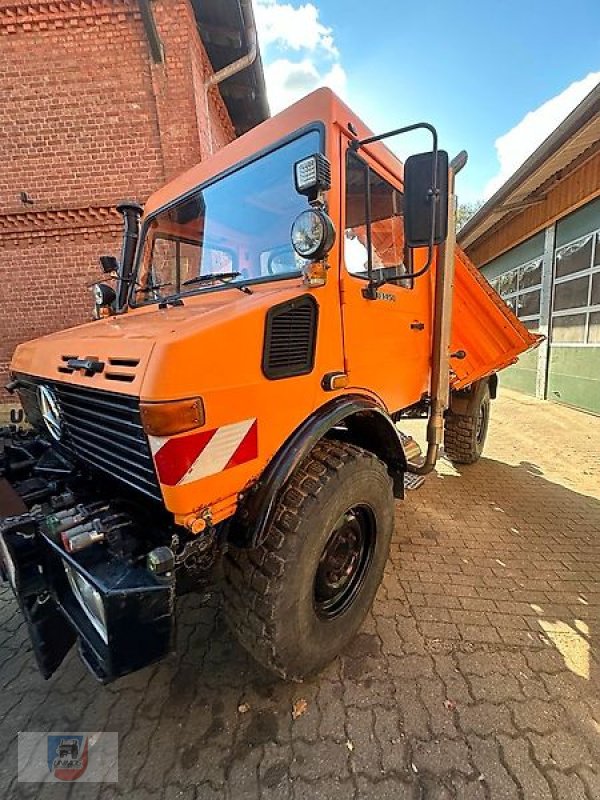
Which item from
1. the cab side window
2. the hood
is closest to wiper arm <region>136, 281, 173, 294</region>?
the hood

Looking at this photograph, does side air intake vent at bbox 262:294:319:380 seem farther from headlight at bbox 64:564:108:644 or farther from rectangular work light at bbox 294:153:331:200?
headlight at bbox 64:564:108:644

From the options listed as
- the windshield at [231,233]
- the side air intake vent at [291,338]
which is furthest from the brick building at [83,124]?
the side air intake vent at [291,338]

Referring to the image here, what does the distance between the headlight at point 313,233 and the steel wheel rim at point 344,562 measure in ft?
4.03

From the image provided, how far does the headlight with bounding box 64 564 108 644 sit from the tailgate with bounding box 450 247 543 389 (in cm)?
335

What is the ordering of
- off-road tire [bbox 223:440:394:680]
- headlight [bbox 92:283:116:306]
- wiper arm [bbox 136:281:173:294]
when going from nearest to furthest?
off-road tire [bbox 223:440:394:680] < wiper arm [bbox 136:281:173:294] < headlight [bbox 92:283:116:306]

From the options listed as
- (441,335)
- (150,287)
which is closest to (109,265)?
(150,287)

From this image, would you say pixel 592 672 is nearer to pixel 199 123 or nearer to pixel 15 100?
pixel 199 123

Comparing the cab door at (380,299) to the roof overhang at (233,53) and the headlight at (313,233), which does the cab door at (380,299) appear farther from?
the roof overhang at (233,53)

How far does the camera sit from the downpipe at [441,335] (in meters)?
2.78

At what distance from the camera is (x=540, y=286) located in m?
9.38

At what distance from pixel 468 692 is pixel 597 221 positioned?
8.43 m

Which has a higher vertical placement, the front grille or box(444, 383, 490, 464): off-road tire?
the front grille

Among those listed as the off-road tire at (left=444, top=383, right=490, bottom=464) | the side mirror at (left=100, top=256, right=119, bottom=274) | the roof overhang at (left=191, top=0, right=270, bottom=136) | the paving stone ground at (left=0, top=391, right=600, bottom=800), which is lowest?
the paving stone ground at (left=0, top=391, right=600, bottom=800)

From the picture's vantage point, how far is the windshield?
1.97m
